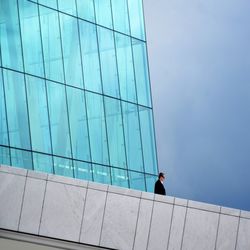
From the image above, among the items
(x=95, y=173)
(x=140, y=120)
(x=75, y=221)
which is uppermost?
(x=140, y=120)

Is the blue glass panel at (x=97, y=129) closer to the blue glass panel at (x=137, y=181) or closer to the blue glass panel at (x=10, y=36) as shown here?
the blue glass panel at (x=137, y=181)

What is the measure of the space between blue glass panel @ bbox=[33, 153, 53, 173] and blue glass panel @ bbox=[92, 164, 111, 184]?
2480 mm

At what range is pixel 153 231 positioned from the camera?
38.4 m

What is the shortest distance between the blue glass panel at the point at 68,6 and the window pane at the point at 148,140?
5384mm

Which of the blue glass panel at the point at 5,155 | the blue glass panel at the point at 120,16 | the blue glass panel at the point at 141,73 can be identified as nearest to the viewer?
the blue glass panel at the point at 5,155


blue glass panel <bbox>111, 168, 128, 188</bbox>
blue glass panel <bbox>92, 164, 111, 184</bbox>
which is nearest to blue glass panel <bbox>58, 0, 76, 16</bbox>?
blue glass panel <bbox>92, 164, 111, 184</bbox>

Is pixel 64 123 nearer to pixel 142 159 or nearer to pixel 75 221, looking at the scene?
pixel 142 159

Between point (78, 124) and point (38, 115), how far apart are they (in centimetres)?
228

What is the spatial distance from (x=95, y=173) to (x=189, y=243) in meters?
7.32

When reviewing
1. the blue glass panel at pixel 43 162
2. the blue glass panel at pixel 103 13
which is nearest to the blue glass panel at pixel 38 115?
the blue glass panel at pixel 43 162

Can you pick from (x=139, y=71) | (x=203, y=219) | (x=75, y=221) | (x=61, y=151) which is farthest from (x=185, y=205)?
(x=139, y=71)

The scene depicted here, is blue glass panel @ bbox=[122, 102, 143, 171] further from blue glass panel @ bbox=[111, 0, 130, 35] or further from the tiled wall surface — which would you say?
the tiled wall surface

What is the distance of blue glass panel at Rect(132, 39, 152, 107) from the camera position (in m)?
48.1

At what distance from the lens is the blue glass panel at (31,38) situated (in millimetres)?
43625
